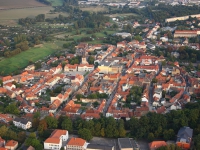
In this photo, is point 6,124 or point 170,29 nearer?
point 6,124

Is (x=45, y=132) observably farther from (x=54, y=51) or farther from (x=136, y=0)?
(x=136, y=0)

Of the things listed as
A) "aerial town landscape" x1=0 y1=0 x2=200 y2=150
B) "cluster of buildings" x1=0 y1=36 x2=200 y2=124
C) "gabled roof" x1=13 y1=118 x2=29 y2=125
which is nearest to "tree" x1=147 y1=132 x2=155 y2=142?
"aerial town landscape" x1=0 y1=0 x2=200 y2=150

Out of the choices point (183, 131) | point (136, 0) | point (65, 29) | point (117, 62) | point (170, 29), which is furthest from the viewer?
point (136, 0)

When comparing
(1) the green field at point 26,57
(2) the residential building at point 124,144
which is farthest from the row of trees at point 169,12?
(2) the residential building at point 124,144

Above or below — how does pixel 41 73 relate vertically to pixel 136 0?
below

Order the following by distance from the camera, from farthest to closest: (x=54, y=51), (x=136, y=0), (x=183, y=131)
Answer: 1. (x=136, y=0)
2. (x=54, y=51)
3. (x=183, y=131)

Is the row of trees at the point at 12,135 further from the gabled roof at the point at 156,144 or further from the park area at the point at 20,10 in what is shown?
the park area at the point at 20,10

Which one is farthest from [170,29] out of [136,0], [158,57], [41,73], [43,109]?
[136,0]
